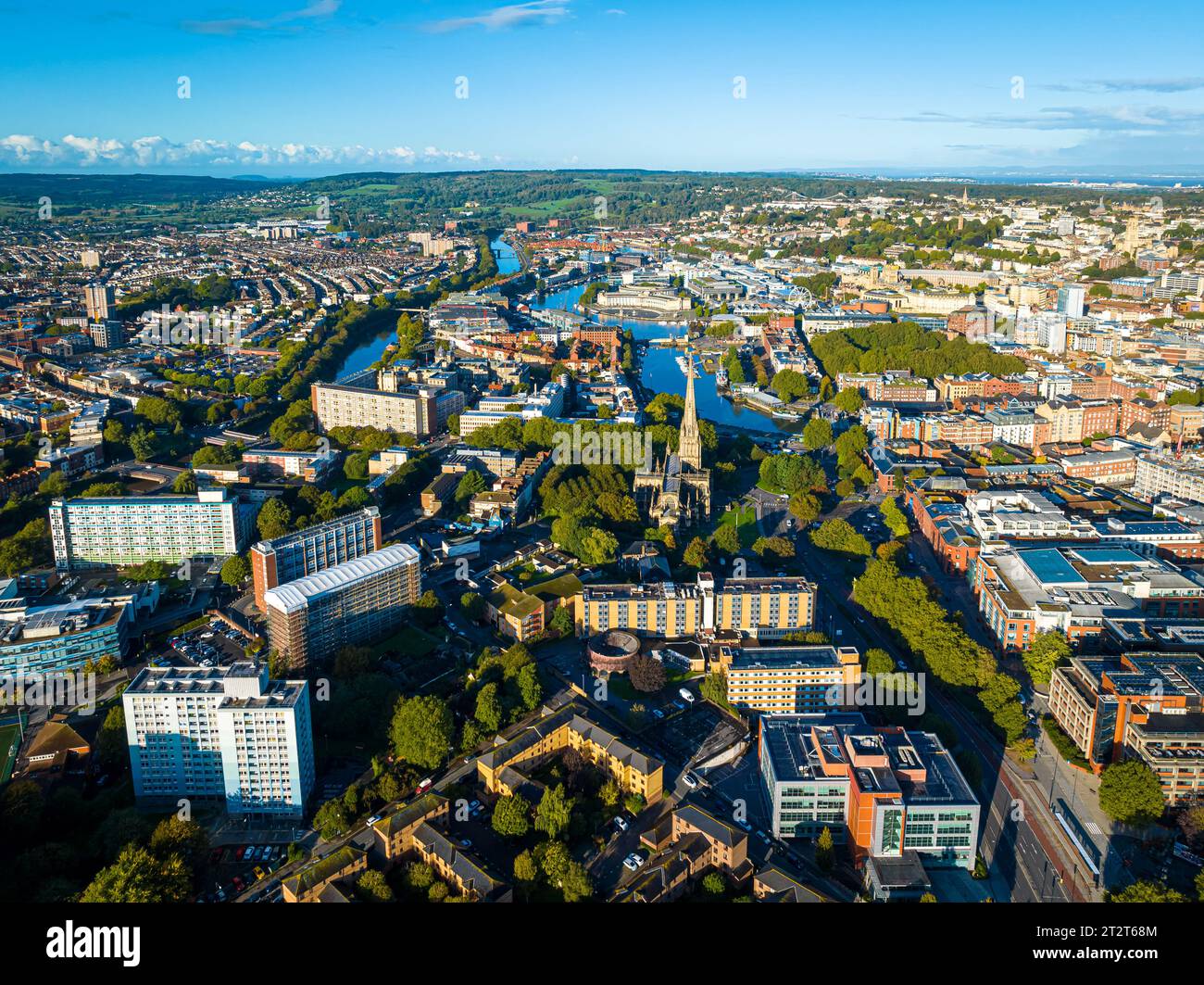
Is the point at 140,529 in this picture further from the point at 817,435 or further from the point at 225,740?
the point at 817,435

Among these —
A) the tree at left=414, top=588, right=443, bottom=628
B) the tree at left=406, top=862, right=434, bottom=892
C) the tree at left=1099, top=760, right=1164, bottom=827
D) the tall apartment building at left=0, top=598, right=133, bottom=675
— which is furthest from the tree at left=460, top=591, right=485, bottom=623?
the tree at left=1099, top=760, right=1164, bottom=827

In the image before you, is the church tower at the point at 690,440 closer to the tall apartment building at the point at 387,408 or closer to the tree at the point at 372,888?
the tall apartment building at the point at 387,408

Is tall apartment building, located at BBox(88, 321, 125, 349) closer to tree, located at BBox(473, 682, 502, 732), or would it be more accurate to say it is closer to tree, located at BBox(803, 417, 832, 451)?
tree, located at BBox(803, 417, 832, 451)

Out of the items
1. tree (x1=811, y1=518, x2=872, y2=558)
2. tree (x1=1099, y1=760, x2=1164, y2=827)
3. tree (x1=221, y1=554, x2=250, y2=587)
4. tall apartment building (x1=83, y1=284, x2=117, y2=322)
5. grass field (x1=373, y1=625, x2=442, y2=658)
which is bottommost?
tree (x1=1099, y1=760, x2=1164, y2=827)

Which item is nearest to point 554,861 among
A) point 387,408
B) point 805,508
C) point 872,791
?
point 872,791

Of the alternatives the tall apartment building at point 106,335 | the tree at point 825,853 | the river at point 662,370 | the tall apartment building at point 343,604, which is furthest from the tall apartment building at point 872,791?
the tall apartment building at point 106,335

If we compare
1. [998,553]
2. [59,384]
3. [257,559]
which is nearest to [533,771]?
[257,559]
